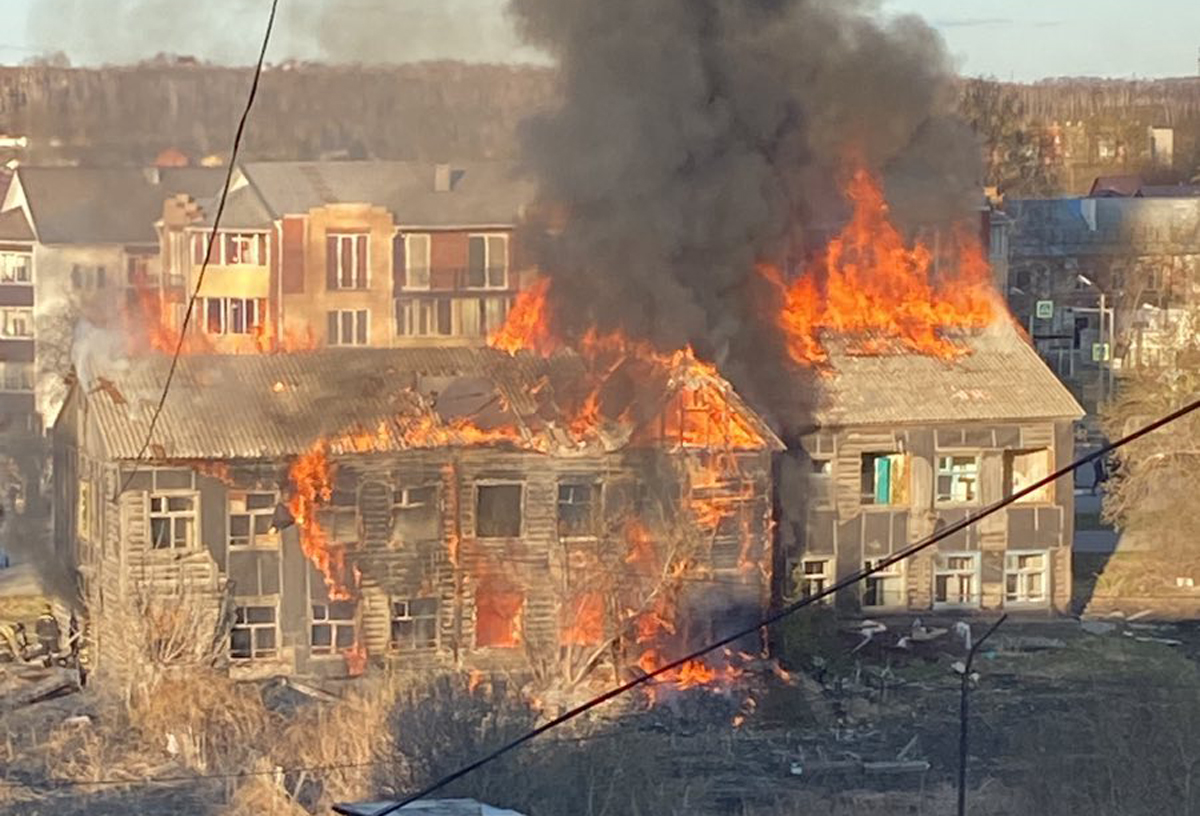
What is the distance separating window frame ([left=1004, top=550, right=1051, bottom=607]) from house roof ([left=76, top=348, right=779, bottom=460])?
353 centimetres

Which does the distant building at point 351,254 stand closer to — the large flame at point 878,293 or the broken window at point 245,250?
the broken window at point 245,250

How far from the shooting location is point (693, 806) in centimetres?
1673

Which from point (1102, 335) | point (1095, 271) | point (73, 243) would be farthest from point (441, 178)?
point (1095, 271)

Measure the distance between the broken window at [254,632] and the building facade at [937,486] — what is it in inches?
209

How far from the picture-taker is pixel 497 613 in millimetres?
21672

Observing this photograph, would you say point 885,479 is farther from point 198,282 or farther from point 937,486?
point 198,282

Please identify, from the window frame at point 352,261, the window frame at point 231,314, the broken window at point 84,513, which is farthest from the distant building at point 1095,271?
the broken window at point 84,513

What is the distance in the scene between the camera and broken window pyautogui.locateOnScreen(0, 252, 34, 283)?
32.6 metres

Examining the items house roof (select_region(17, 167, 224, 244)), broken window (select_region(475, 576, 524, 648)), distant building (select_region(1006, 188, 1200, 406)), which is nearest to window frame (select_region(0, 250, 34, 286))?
house roof (select_region(17, 167, 224, 244))

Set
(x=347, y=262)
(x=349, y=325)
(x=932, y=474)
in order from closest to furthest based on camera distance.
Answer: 1. (x=932, y=474)
2. (x=349, y=325)
3. (x=347, y=262)

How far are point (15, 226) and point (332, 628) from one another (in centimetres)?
1166

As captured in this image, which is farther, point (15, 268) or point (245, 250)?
point (15, 268)

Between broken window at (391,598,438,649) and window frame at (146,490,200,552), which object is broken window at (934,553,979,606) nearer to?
broken window at (391,598,438,649)

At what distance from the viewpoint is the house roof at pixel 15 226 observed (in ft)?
98.7
